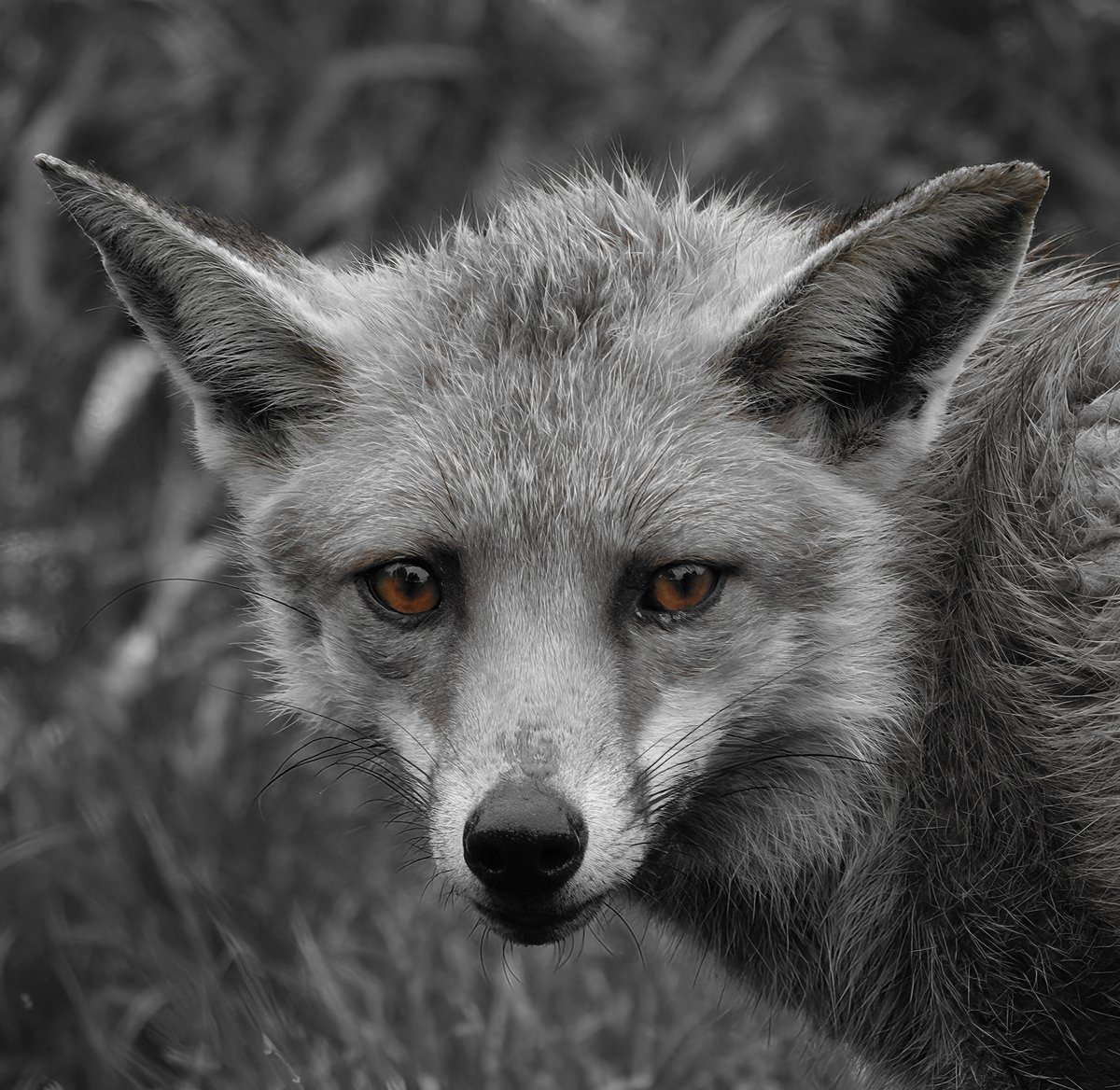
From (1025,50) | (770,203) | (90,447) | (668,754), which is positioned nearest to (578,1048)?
(668,754)

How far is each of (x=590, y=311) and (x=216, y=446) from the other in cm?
119

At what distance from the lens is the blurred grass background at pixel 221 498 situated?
5.01 meters

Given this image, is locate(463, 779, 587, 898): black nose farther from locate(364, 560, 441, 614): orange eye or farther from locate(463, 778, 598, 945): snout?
locate(364, 560, 441, 614): orange eye

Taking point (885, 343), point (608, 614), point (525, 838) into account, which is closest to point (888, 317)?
point (885, 343)

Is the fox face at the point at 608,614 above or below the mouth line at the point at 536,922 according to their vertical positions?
above

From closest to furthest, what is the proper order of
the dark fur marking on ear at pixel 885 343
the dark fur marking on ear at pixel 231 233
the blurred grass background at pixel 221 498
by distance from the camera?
the dark fur marking on ear at pixel 885 343, the dark fur marking on ear at pixel 231 233, the blurred grass background at pixel 221 498

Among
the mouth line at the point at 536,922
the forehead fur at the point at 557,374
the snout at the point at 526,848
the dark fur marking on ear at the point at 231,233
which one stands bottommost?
the mouth line at the point at 536,922

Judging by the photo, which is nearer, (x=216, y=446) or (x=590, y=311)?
(x=590, y=311)

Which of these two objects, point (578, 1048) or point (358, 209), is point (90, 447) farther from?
point (578, 1048)

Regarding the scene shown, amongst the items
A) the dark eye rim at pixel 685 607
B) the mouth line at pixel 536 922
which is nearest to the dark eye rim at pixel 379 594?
the dark eye rim at pixel 685 607

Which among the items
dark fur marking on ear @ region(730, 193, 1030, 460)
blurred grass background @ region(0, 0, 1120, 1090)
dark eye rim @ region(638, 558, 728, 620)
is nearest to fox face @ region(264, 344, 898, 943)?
dark eye rim @ region(638, 558, 728, 620)

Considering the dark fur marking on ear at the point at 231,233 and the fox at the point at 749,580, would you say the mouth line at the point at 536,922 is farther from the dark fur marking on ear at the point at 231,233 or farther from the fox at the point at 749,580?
the dark fur marking on ear at the point at 231,233

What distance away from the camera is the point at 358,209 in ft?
25.8

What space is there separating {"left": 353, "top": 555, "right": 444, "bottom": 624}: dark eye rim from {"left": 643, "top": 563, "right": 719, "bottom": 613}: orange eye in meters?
0.56
